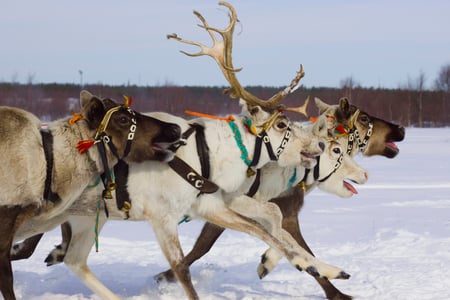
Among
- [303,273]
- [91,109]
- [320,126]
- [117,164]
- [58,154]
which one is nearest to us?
[58,154]

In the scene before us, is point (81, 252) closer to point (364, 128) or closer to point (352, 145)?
point (352, 145)

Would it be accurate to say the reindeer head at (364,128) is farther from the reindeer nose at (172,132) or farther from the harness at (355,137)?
the reindeer nose at (172,132)

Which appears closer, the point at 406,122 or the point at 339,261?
the point at 339,261

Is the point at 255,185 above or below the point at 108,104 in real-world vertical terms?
below

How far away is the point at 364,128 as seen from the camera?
7.66 m

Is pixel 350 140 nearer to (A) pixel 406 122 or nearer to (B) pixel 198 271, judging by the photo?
(B) pixel 198 271

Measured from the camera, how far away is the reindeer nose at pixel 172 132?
19.2 ft

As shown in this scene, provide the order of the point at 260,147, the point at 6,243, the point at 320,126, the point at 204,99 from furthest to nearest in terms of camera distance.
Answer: the point at 204,99 < the point at 320,126 < the point at 260,147 < the point at 6,243

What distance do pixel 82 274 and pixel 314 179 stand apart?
2232mm

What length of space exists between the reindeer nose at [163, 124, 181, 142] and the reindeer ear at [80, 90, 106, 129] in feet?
1.61

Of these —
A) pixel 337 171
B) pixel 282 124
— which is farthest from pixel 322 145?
pixel 337 171

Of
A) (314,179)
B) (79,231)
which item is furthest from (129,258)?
(314,179)

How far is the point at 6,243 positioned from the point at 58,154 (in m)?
0.73

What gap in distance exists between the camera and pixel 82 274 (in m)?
6.70
